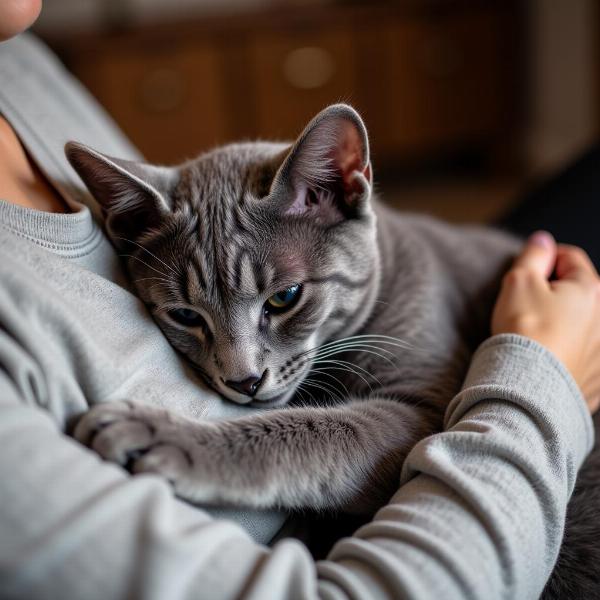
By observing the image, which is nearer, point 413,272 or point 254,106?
point 413,272

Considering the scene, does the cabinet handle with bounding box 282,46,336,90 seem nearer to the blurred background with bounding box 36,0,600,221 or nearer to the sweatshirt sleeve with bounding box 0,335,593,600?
the blurred background with bounding box 36,0,600,221

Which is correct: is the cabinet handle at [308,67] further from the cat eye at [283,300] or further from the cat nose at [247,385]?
the cat nose at [247,385]

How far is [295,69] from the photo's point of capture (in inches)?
147

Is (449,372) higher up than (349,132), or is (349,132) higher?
(349,132)

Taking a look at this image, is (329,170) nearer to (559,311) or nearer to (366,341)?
(366,341)

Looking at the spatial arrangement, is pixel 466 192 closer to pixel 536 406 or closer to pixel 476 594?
pixel 536 406

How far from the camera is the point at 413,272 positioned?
1.24 meters

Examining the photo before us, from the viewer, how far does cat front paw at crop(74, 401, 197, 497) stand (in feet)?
2.40

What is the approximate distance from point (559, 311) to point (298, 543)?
594 mm

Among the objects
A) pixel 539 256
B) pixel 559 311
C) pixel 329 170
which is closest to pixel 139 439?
pixel 329 170

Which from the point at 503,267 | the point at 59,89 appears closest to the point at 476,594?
the point at 503,267

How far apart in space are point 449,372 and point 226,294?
1.29 feet

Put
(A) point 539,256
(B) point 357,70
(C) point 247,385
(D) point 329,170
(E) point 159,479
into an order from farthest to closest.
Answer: (B) point 357,70, (A) point 539,256, (D) point 329,170, (C) point 247,385, (E) point 159,479

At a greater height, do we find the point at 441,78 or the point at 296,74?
the point at 296,74
